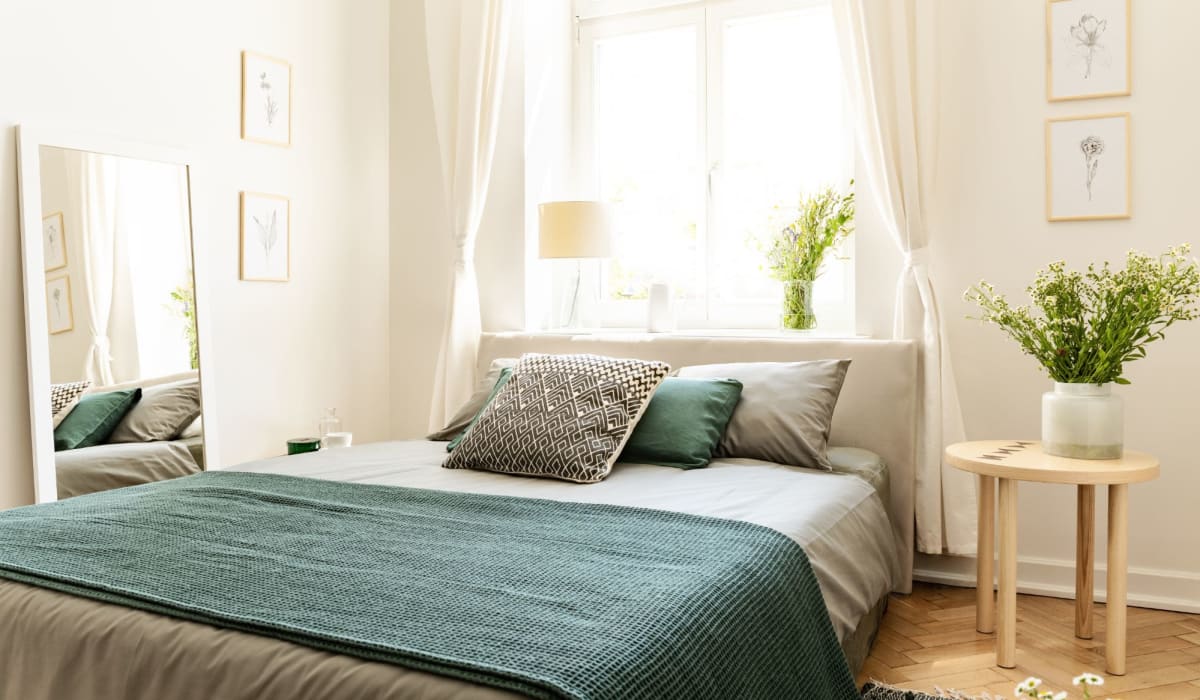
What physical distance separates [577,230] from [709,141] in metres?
0.79

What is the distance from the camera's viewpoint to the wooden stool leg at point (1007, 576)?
2.32 metres

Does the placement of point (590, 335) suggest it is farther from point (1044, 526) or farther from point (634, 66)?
point (1044, 526)

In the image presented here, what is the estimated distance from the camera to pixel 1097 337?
2.32 metres

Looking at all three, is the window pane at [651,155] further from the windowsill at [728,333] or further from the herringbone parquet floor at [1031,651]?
the herringbone parquet floor at [1031,651]

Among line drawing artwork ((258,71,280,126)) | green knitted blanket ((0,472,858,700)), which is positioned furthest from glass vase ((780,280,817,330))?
line drawing artwork ((258,71,280,126))

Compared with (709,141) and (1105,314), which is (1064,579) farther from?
(709,141)

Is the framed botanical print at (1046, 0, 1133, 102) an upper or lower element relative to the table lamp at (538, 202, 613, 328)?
upper

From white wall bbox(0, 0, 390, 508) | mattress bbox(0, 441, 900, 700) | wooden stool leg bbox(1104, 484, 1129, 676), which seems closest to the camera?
mattress bbox(0, 441, 900, 700)

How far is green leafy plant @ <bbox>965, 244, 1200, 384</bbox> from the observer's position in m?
2.23

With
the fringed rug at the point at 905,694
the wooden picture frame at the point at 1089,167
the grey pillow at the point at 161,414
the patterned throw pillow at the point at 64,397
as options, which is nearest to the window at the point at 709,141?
the wooden picture frame at the point at 1089,167

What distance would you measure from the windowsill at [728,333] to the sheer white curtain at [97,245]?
1518 mm

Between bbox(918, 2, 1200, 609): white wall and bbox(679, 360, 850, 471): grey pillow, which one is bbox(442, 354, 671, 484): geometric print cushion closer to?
bbox(679, 360, 850, 471): grey pillow

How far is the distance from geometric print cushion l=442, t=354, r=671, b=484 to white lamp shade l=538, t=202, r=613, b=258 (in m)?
0.74

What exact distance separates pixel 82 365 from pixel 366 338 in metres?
1.36
